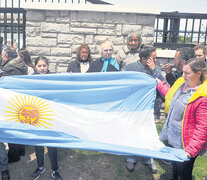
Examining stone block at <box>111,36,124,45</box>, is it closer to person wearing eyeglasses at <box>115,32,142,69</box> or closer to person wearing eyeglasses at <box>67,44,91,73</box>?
person wearing eyeglasses at <box>115,32,142,69</box>

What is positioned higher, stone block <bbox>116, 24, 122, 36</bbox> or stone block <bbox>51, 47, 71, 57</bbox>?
stone block <bbox>116, 24, 122, 36</bbox>

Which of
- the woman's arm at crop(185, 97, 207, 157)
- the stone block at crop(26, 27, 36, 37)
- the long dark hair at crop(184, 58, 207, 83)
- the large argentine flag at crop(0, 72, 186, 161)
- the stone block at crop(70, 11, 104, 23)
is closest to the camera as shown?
the woman's arm at crop(185, 97, 207, 157)

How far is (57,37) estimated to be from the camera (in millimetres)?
5879

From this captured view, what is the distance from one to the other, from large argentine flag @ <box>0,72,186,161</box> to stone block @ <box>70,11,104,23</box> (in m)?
2.63

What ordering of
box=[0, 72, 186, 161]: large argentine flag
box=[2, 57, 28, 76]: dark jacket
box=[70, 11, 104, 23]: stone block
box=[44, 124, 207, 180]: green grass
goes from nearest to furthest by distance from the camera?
box=[0, 72, 186, 161]: large argentine flag
box=[44, 124, 207, 180]: green grass
box=[2, 57, 28, 76]: dark jacket
box=[70, 11, 104, 23]: stone block

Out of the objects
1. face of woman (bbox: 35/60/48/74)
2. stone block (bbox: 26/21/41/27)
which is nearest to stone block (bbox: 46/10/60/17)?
stone block (bbox: 26/21/41/27)

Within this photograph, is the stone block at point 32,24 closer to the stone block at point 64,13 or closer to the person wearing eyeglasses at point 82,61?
the stone block at point 64,13

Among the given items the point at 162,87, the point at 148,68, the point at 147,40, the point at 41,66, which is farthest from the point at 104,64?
the point at 147,40

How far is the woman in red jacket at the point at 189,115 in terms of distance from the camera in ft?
8.20

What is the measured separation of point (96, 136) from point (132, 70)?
1.10 m

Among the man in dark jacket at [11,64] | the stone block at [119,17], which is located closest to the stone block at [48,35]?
the stone block at [119,17]

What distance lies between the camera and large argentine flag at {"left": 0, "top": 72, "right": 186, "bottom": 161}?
10.8 feet

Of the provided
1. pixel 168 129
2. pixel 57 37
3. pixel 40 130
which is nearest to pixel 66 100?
pixel 40 130

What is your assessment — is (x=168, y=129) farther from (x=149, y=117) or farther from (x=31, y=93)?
(x=31, y=93)
